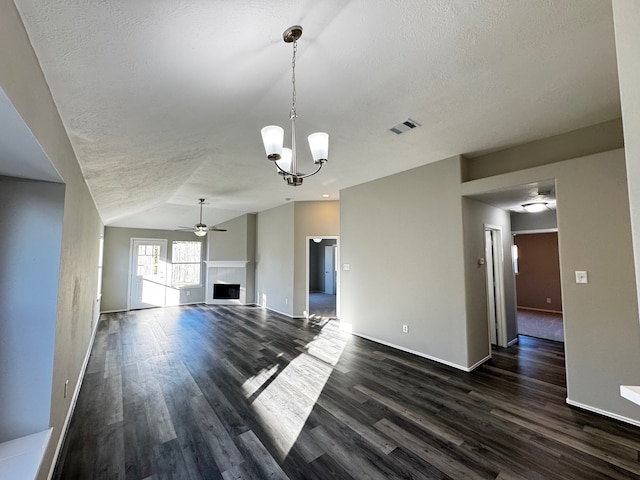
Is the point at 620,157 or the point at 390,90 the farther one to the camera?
the point at 620,157

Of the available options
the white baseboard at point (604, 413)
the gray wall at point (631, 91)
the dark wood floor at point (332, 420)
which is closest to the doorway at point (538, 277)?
the dark wood floor at point (332, 420)

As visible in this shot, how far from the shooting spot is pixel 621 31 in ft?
2.62

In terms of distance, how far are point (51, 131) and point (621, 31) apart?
2512 millimetres

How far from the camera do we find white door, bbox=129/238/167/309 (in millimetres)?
7582

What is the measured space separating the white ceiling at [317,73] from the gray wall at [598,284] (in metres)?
0.68

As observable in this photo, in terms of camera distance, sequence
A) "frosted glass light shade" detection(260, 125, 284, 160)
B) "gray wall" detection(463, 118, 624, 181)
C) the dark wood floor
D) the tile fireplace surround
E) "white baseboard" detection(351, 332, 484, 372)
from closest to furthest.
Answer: "frosted glass light shade" detection(260, 125, 284, 160), the dark wood floor, "gray wall" detection(463, 118, 624, 181), "white baseboard" detection(351, 332, 484, 372), the tile fireplace surround

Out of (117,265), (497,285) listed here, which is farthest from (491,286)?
(117,265)

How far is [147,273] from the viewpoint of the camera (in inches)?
307

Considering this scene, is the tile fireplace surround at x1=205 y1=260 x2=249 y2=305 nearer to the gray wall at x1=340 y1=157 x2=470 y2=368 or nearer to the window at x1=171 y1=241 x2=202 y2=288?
the window at x1=171 y1=241 x2=202 y2=288

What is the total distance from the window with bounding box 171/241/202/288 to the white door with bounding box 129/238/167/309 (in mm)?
302

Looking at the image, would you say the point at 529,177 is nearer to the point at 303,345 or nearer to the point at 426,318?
the point at 426,318

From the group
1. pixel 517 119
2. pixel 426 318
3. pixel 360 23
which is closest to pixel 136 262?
pixel 426 318

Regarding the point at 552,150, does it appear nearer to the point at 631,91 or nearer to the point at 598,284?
the point at 598,284

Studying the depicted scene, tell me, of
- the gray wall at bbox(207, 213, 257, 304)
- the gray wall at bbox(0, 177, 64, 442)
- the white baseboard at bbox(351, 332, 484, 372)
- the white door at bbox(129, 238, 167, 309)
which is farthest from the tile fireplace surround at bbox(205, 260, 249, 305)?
the gray wall at bbox(0, 177, 64, 442)
